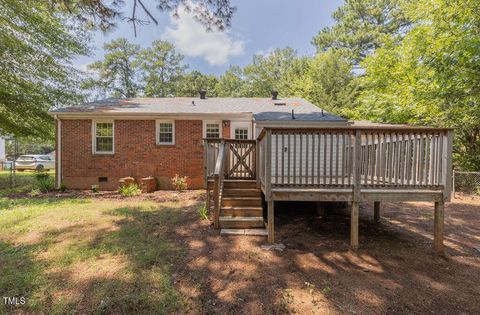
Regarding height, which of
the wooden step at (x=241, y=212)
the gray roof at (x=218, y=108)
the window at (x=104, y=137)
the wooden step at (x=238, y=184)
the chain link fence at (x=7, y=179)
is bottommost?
the chain link fence at (x=7, y=179)

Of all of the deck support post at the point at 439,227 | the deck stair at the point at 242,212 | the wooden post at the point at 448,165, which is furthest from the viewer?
the deck stair at the point at 242,212

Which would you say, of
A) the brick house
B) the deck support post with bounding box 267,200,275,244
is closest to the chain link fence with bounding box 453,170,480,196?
the brick house

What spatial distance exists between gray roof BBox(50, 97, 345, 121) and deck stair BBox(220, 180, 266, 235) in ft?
11.6

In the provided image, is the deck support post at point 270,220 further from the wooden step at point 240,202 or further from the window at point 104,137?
the window at point 104,137

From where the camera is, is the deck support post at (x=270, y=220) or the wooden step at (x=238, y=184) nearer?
the deck support post at (x=270, y=220)

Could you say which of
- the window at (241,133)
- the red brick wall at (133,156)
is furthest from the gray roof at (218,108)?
the window at (241,133)

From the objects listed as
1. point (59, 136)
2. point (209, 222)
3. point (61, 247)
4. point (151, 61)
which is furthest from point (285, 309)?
point (151, 61)

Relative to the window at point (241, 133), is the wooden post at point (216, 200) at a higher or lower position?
lower

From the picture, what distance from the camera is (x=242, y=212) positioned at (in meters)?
5.41

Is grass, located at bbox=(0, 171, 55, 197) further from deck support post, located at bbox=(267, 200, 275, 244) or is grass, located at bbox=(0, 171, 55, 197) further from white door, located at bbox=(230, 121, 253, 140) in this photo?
deck support post, located at bbox=(267, 200, 275, 244)

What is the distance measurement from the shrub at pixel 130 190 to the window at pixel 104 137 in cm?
199

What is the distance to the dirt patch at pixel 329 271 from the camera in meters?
2.92

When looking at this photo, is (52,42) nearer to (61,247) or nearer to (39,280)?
(61,247)

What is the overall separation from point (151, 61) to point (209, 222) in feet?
110
